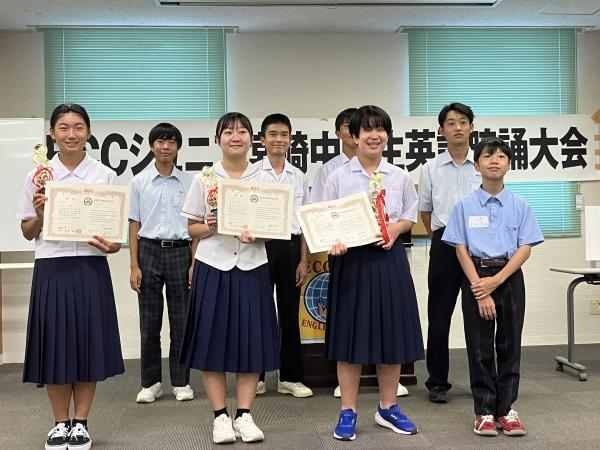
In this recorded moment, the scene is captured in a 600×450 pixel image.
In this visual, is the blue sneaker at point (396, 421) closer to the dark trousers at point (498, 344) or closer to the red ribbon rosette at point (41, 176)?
the dark trousers at point (498, 344)

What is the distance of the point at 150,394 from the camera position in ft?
12.2

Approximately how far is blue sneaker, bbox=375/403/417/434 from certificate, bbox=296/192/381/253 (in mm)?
843

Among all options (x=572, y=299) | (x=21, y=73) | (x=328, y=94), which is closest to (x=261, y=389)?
(x=572, y=299)

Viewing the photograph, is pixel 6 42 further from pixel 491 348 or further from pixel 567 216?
pixel 567 216

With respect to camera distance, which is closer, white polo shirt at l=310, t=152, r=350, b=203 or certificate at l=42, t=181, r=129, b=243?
certificate at l=42, t=181, r=129, b=243

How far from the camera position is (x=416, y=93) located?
17.4 feet

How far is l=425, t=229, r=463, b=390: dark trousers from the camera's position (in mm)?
3543

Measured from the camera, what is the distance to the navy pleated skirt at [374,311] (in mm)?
2809

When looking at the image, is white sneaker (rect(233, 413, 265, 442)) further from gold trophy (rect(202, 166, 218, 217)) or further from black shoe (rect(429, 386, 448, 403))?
black shoe (rect(429, 386, 448, 403))

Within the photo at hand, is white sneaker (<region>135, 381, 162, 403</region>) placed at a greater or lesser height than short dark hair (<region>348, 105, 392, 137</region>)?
lesser

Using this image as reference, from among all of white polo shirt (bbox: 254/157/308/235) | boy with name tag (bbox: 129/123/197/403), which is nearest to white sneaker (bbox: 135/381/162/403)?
boy with name tag (bbox: 129/123/197/403)

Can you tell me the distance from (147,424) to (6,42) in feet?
11.2

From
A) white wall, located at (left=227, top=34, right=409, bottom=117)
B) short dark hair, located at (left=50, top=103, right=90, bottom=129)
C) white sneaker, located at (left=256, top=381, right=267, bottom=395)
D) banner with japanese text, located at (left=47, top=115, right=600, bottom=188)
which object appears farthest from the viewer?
white wall, located at (left=227, top=34, right=409, bottom=117)

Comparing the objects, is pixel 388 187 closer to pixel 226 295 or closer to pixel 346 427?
pixel 226 295
